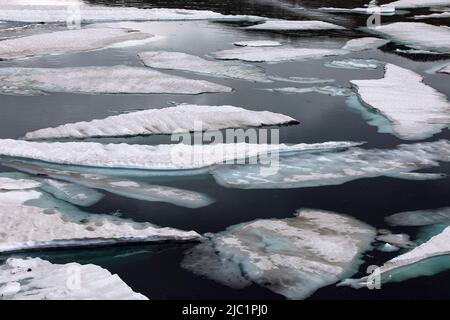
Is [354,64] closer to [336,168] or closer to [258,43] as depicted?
[258,43]

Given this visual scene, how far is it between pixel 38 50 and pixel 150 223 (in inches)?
228

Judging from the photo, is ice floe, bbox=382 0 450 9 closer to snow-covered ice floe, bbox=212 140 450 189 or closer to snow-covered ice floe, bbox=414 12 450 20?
snow-covered ice floe, bbox=414 12 450 20

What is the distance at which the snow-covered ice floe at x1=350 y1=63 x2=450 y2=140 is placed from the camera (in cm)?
521

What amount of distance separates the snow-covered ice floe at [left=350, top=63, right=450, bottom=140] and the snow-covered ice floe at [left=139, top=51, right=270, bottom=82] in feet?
4.22

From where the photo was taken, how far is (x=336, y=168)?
4.28 meters

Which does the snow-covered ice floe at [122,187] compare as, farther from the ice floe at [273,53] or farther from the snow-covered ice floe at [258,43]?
the snow-covered ice floe at [258,43]

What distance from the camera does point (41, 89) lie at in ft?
20.9

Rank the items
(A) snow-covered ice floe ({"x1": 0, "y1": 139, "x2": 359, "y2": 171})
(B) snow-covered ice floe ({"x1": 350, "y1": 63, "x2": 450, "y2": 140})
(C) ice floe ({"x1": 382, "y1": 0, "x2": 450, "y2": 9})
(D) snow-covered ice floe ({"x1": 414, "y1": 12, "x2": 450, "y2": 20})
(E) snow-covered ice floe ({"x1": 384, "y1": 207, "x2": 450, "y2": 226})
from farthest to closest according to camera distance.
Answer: (C) ice floe ({"x1": 382, "y1": 0, "x2": 450, "y2": 9}), (D) snow-covered ice floe ({"x1": 414, "y1": 12, "x2": 450, "y2": 20}), (B) snow-covered ice floe ({"x1": 350, "y1": 63, "x2": 450, "y2": 140}), (A) snow-covered ice floe ({"x1": 0, "y1": 139, "x2": 359, "y2": 171}), (E) snow-covered ice floe ({"x1": 384, "y1": 207, "x2": 450, "y2": 226})

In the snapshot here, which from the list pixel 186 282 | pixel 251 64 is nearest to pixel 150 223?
pixel 186 282

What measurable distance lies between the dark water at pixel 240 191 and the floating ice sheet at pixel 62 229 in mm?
65

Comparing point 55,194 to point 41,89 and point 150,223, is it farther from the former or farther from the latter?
point 41,89

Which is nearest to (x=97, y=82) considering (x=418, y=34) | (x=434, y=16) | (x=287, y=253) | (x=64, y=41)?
(x=64, y=41)

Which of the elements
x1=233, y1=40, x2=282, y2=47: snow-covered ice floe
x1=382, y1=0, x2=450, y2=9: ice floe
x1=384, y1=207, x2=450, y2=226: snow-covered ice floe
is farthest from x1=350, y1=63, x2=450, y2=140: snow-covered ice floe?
x1=382, y1=0, x2=450, y2=9: ice floe

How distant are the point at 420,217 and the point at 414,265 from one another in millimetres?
660
